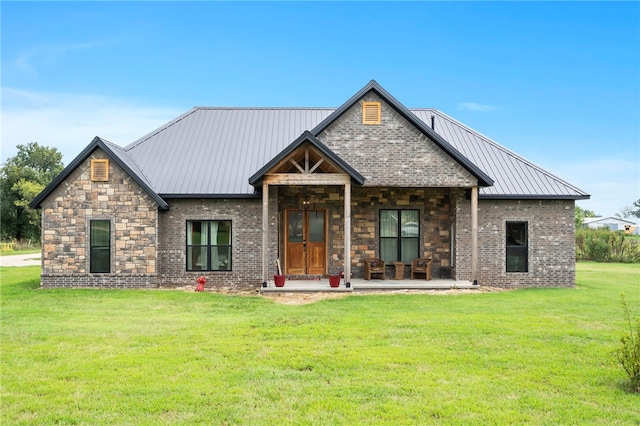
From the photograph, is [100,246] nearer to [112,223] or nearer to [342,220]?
[112,223]

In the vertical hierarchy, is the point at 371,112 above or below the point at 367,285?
above

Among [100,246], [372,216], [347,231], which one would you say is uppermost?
[372,216]

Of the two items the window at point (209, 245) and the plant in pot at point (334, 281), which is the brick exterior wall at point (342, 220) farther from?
the plant in pot at point (334, 281)

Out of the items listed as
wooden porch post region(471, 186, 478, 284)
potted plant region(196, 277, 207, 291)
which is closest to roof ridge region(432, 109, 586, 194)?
wooden porch post region(471, 186, 478, 284)

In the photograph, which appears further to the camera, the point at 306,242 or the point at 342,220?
the point at 306,242

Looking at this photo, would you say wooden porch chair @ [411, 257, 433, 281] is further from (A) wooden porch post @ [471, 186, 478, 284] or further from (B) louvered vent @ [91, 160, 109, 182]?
(B) louvered vent @ [91, 160, 109, 182]

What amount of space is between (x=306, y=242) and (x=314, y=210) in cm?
121

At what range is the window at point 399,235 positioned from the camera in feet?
59.8

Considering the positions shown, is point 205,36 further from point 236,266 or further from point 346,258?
point 346,258

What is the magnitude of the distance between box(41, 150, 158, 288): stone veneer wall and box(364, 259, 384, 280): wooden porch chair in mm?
7296

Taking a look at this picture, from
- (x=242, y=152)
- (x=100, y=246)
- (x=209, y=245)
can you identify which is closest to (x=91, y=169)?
(x=100, y=246)

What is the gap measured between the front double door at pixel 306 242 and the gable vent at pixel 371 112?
369cm

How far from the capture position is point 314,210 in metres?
18.1

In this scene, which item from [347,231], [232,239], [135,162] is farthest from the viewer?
[135,162]
